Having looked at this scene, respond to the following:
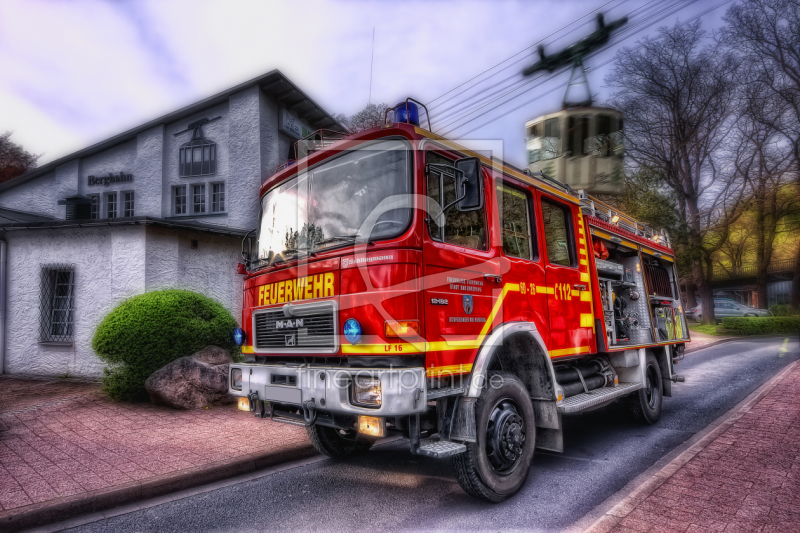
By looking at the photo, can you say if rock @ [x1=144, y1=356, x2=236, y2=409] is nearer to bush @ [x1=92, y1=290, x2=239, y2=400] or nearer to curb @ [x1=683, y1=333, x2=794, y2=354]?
bush @ [x1=92, y1=290, x2=239, y2=400]

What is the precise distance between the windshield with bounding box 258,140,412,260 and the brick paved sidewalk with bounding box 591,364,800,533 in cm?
257

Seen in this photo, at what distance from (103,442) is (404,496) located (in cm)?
363

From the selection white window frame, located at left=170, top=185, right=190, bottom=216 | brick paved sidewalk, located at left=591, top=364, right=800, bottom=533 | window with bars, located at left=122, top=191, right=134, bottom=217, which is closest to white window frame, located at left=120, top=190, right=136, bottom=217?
window with bars, located at left=122, top=191, right=134, bottom=217

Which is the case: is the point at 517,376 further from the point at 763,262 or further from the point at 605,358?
the point at 763,262

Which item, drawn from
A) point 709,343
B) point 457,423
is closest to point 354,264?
point 457,423

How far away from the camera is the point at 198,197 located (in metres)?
18.3

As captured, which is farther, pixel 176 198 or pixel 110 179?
pixel 110 179

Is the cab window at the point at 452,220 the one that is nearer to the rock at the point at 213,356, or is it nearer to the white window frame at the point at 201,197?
the rock at the point at 213,356

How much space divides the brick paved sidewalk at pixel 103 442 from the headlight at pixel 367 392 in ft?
7.72

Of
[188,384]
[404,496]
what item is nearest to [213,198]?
[188,384]

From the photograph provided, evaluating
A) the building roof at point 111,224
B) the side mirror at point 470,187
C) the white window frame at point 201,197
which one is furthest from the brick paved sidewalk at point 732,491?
the white window frame at point 201,197

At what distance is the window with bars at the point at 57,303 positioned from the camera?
10.5m

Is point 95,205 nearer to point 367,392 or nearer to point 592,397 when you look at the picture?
point 367,392

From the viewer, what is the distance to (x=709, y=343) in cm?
2000
